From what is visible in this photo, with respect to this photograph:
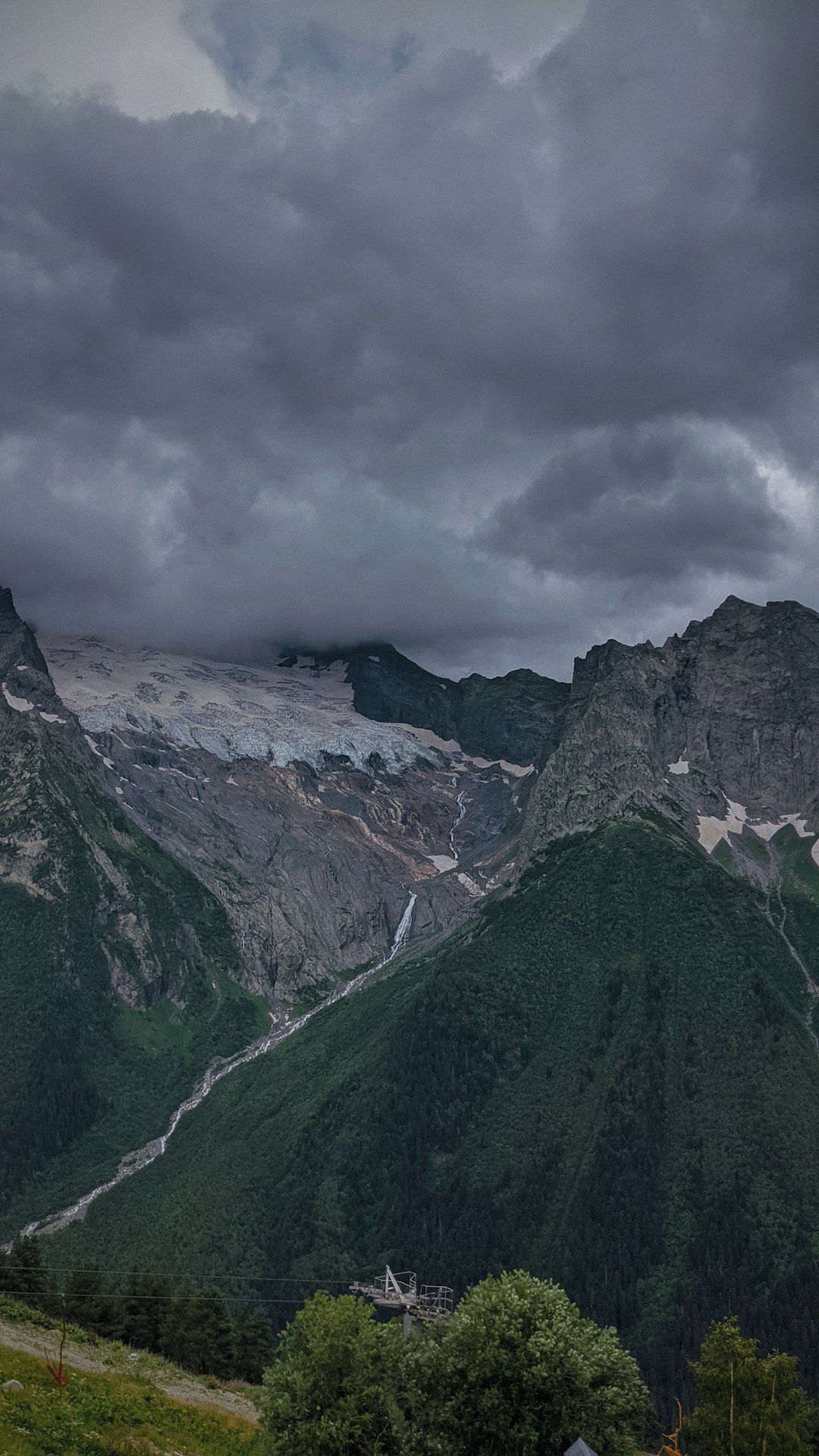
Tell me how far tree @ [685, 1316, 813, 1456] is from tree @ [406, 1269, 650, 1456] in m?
27.1

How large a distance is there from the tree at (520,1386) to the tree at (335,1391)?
223cm

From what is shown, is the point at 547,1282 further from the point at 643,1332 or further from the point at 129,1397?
the point at 643,1332

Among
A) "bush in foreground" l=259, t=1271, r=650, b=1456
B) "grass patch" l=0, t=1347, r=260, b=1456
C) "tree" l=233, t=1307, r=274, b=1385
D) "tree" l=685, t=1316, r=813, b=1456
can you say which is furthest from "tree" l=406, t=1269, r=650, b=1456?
"tree" l=233, t=1307, r=274, b=1385

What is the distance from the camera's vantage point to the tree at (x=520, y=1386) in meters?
49.4

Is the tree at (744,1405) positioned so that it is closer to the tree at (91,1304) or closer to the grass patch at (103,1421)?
the grass patch at (103,1421)

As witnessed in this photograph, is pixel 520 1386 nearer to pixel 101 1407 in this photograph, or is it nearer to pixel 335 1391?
pixel 335 1391

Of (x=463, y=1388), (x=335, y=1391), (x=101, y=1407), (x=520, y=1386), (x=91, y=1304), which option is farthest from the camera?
(x=91, y=1304)

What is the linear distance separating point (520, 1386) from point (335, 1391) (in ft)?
29.6

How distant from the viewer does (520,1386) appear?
50219 mm

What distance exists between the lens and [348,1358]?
4969 centimetres

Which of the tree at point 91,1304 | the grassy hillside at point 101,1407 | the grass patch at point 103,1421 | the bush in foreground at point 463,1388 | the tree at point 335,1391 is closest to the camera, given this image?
the grass patch at point 103,1421

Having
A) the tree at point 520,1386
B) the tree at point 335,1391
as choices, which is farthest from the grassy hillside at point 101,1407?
the tree at point 520,1386

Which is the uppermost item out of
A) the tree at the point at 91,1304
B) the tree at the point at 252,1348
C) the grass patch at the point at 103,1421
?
the grass patch at the point at 103,1421

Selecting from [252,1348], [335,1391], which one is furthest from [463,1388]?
[252,1348]
